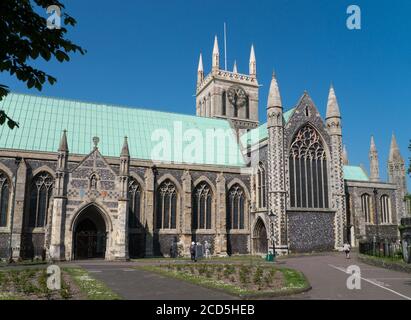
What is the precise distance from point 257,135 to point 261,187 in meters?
7.72

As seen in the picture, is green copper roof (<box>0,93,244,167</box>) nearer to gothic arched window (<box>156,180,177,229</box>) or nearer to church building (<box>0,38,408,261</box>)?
church building (<box>0,38,408,261</box>)

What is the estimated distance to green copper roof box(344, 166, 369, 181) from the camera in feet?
174

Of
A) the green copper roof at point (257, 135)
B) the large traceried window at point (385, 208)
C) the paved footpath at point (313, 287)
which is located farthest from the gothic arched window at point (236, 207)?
the paved footpath at point (313, 287)

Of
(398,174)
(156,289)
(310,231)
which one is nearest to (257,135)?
(310,231)

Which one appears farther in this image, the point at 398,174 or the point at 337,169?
the point at 398,174

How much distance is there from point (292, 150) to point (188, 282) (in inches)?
978

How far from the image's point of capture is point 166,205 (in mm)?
38281

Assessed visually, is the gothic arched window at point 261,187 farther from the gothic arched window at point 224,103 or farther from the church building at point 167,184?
the gothic arched window at point 224,103

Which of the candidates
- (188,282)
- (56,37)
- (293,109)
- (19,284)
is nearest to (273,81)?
(293,109)

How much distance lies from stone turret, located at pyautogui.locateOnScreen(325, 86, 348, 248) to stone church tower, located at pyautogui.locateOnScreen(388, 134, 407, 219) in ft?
43.3

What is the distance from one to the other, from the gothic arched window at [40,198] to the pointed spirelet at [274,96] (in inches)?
854

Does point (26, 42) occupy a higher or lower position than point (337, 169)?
lower

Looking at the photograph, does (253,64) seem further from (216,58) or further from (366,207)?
(366,207)

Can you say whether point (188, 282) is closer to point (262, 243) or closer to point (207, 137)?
point (262, 243)
